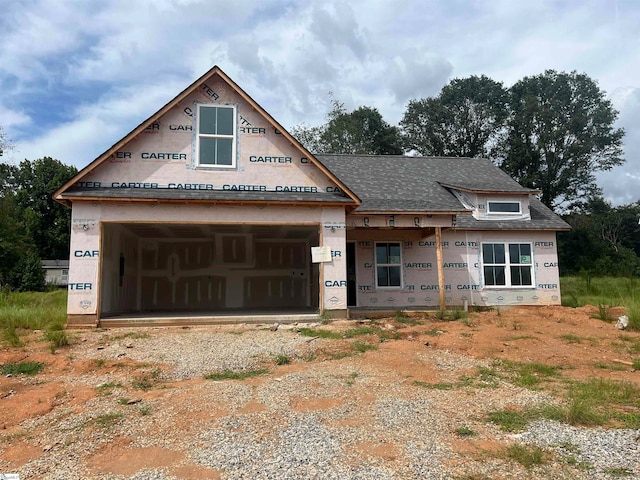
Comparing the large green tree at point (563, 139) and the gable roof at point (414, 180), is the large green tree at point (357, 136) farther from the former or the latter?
the gable roof at point (414, 180)

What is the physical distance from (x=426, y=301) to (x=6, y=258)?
98.6 feet

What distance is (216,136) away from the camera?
13.5 m

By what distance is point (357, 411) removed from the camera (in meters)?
5.95

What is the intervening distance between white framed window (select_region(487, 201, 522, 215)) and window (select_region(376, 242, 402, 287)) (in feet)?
13.3

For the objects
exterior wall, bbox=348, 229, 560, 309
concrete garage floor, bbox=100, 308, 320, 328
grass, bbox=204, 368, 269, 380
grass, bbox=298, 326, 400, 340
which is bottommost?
grass, bbox=204, 368, 269, 380

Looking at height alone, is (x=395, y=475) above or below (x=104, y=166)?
below

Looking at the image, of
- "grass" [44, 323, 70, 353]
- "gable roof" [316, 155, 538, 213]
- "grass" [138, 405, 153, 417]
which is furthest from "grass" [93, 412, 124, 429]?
"gable roof" [316, 155, 538, 213]

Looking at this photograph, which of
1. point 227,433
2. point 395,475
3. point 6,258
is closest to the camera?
point 395,475

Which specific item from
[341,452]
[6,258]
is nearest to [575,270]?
[341,452]

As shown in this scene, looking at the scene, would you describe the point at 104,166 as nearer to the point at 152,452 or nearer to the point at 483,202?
the point at 152,452

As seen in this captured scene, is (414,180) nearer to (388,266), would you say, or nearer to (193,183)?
(388,266)

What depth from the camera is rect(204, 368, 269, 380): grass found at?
778cm

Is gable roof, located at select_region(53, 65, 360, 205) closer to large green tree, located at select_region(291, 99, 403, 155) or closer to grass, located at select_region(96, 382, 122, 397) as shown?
grass, located at select_region(96, 382, 122, 397)

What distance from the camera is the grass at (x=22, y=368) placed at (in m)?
8.24
